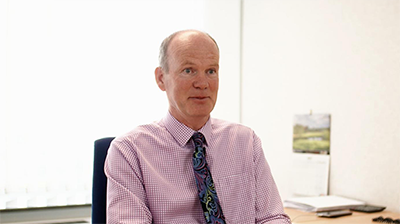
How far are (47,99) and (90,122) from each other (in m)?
0.30

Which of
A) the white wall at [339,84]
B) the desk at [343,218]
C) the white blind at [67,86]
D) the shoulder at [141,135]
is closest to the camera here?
the shoulder at [141,135]

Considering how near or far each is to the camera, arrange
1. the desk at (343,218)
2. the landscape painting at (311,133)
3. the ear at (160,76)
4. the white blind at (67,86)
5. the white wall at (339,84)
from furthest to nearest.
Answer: the white blind at (67,86)
the landscape painting at (311,133)
the white wall at (339,84)
the desk at (343,218)
the ear at (160,76)

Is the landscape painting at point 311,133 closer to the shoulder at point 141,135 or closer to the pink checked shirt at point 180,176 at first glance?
the pink checked shirt at point 180,176

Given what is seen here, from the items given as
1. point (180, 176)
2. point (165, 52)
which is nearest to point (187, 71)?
point (165, 52)

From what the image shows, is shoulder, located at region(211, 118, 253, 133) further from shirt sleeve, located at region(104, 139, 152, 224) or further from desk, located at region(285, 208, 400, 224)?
desk, located at region(285, 208, 400, 224)

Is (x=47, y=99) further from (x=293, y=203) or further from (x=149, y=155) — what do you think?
(x=293, y=203)

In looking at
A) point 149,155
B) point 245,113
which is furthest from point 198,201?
point 245,113

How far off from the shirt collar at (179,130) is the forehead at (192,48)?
0.22m

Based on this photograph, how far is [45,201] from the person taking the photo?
2479mm

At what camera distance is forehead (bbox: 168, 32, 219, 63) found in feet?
4.46

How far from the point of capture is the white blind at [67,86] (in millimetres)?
2410

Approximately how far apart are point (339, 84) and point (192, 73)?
1.16m

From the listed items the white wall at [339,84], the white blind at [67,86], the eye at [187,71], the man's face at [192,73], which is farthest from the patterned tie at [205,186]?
the white blind at [67,86]

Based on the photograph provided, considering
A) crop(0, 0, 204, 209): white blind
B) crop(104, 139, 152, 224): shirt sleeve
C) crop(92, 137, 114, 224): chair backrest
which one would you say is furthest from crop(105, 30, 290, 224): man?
crop(0, 0, 204, 209): white blind
